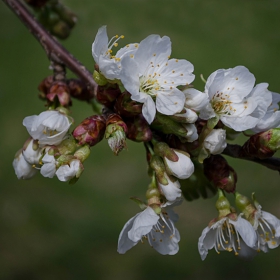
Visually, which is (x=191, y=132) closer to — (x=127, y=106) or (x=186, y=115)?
(x=186, y=115)

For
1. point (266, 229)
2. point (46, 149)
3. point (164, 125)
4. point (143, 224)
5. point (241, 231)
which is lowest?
point (266, 229)

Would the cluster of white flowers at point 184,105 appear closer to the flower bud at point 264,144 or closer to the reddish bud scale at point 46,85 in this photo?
the flower bud at point 264,144

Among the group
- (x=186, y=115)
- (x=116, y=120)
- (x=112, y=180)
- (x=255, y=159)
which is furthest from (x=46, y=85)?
(x=112, y=180)

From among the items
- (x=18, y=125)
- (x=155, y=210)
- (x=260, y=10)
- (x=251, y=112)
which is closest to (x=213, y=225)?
(x=155, y=210)

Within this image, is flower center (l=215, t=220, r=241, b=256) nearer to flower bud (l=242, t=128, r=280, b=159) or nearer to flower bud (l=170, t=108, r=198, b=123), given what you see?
flower bud (l=242, t=128, r=280, b=159)

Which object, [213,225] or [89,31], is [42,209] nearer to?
[89,31]

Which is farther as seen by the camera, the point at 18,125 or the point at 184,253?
the point at 18,125

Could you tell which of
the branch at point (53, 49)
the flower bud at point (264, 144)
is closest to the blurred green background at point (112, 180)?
the branch at point (53, 49)
